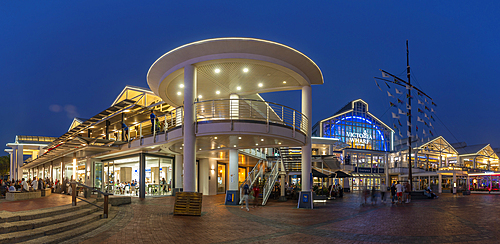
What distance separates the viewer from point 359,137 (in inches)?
2148

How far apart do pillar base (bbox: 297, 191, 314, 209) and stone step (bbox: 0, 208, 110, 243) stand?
9984 mm

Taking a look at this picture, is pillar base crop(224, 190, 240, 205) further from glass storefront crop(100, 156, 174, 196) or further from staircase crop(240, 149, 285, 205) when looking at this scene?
glass storefront crop(100, 156, 174, 196)

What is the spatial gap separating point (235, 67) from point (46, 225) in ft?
31.8

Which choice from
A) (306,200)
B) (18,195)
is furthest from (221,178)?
(18,195)

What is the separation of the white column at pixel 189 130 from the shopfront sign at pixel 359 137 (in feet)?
138

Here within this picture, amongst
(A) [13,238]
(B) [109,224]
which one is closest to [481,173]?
(B) [109,224]

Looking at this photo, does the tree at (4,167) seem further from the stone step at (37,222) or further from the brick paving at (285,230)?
the stone step at (37,222)

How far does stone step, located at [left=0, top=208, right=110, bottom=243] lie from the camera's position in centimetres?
811

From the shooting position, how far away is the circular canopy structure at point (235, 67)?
47.6 ft

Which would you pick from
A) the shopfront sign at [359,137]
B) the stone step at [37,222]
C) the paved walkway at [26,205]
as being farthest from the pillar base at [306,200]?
the shopfront sign at [359,137]

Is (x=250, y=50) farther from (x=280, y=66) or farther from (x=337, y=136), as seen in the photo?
(x=337, y=136)

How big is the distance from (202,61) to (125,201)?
9.13 meters

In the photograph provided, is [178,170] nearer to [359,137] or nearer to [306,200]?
[306,200]

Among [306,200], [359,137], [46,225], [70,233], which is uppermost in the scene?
[359,137]
